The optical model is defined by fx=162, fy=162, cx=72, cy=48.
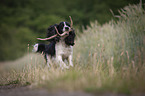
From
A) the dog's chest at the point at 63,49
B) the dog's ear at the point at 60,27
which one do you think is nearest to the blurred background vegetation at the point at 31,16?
the dog's ear at the point at 60,27

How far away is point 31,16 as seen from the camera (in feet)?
85.3

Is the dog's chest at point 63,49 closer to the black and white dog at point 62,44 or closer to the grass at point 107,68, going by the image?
the black and white dog at point 62,44

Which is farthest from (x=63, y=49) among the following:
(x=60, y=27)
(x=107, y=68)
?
(x=107, y=68)

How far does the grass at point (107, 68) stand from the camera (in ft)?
8.24

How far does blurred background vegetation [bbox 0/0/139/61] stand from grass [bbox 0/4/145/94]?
14493 mm

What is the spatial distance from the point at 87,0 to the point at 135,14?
20653mm

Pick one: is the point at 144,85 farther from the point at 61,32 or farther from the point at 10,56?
the point at 10,56

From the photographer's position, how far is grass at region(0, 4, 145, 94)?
2512 mm

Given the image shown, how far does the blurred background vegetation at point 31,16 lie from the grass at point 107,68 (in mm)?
14493

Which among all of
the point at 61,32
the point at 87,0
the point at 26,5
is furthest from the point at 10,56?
the point at 61,32

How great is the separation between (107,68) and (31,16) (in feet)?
78.1

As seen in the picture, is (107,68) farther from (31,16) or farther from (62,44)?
(31,16)

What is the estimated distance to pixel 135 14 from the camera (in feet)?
15.2

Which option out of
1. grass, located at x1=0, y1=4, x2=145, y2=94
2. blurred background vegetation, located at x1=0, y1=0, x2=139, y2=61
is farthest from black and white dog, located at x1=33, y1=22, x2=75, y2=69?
blurred background vegetation, located at x1=0, y1=0, x2=139, y2=61
